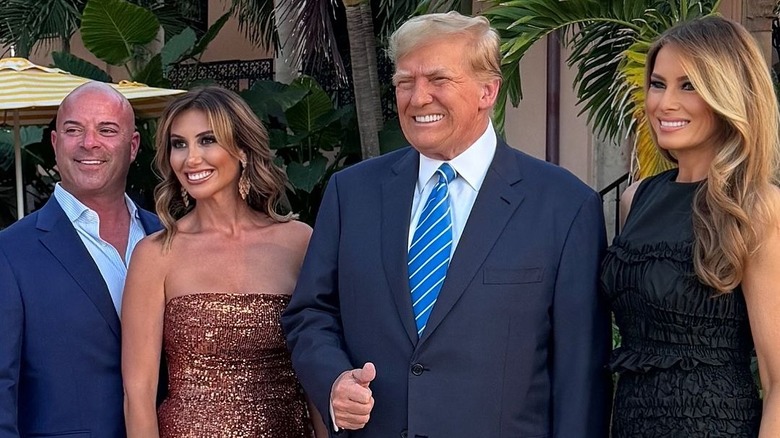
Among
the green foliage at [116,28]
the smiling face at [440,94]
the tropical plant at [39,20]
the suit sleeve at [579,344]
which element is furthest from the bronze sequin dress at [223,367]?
the tropical plant at [39,20]

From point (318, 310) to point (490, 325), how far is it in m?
0.57

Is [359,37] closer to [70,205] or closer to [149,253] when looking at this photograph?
[70,205]

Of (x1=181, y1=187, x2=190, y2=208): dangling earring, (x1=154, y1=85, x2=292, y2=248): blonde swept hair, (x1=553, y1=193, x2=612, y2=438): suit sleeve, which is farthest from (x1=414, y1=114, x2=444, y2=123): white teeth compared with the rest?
(x1=181, y1=187, x2=190, y2=208): dangling earring

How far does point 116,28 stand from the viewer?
10375 mm

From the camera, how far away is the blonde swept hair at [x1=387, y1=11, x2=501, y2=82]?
3275 mm

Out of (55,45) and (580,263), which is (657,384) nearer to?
(580,263)

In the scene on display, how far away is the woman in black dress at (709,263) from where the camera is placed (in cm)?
295

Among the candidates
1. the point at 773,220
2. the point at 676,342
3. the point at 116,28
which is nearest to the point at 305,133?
the point at 116,28

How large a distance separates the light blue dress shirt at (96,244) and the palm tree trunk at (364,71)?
17.2 feet

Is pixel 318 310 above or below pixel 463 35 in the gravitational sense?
below

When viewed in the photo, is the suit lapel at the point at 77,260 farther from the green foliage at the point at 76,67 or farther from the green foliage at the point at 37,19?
the green foliage at the point at 37,19

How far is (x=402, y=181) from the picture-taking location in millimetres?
3439

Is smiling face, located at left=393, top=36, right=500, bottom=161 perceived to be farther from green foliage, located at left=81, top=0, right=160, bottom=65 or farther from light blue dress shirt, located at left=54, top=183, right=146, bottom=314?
green foliage, located at left=81, top=0, right=160, bottom=65

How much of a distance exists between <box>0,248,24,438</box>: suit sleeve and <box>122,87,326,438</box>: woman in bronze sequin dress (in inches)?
13.3
